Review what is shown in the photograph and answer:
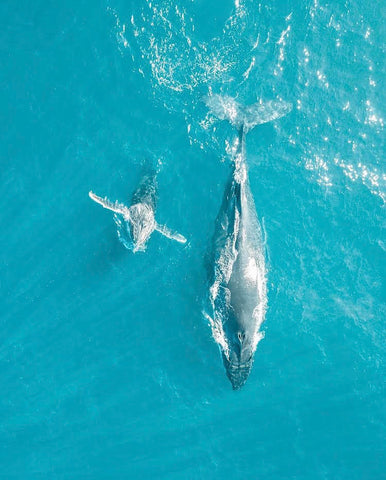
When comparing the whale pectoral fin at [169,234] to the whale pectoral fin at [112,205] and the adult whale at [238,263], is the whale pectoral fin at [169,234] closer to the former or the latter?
the whale pectoral fin at [112,205]

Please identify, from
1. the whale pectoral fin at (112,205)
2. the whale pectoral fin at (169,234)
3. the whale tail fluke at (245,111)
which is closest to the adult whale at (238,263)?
the whale tail fluke at (245,111)

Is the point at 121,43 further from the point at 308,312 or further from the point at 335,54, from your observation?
the point at 308,312

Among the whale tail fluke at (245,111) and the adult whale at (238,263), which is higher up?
the whale tail fluke at (245,111)

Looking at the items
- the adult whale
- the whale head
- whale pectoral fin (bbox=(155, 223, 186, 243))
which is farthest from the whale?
the whale head

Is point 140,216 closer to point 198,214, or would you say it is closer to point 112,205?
point 112,205

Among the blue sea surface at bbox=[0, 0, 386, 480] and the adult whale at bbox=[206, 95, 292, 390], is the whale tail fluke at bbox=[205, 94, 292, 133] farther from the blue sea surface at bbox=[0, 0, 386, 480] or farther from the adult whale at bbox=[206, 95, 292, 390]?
the blue sea surface at bbox=[0, 0, 386, 480]

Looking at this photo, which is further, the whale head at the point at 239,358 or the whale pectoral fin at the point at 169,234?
the whale pectoral fin at the point at 169,234
